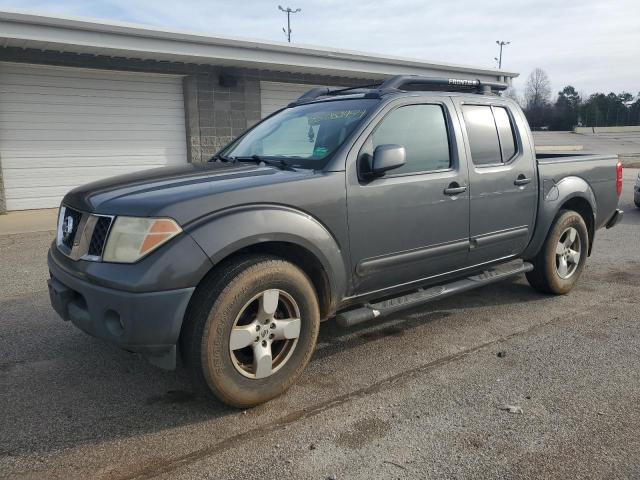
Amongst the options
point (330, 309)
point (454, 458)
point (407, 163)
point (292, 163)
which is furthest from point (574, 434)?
point (292, 163)

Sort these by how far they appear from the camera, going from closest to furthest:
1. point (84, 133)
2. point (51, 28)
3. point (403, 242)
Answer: point (403, 242) → point (51, 28) → point (84, 133)

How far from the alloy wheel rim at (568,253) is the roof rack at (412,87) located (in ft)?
5.02

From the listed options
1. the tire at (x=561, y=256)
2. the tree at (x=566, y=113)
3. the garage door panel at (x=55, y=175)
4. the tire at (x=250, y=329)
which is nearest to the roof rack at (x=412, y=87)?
the tire at (x=561, y=256)

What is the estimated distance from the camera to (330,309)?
346cm

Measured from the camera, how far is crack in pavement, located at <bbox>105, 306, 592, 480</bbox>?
2525mm

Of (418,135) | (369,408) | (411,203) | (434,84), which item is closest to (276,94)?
(434,84)

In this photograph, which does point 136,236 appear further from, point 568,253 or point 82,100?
point 82,100

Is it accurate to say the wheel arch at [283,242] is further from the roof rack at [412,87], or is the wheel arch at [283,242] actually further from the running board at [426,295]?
the roof rack at [412,87]

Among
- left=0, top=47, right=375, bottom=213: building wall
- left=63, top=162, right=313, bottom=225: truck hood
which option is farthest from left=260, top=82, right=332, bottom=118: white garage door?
left=63, top=162, right=313, bottom=225: truck hood

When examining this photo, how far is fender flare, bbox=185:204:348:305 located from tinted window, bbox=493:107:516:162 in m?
2.00

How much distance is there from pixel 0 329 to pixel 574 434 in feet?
13.7

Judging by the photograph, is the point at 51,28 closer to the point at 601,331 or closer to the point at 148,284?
the point at 148,284

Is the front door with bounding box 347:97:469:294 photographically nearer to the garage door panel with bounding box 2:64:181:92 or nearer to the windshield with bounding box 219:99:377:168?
the windshield with bounding box 219:99:377:168

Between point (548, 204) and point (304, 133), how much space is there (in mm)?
2346
